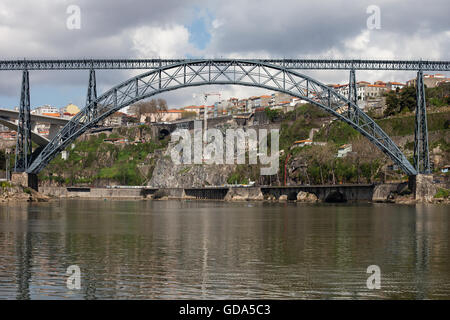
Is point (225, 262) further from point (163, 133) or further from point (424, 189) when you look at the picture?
point (163, 133)

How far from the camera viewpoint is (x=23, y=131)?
72.0 meters

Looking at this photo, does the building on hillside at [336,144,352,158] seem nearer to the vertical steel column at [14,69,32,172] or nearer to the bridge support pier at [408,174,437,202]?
the bridge support pier at [408,174,437,202]

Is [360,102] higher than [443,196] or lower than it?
higher

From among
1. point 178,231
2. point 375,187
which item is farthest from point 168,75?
point 375,187

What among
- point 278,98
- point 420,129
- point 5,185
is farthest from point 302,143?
point 5,185

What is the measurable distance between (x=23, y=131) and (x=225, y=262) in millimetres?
55132

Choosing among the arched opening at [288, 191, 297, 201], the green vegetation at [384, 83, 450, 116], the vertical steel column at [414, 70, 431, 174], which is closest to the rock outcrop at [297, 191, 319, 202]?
the arched opening at [288, 191, 297, 201]

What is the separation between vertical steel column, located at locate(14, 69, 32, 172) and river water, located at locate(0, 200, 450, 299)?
34.9m

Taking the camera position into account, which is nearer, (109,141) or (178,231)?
(178,231)

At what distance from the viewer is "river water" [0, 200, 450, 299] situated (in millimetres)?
17219

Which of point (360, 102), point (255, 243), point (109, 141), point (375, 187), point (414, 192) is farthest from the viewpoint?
point (109, 141)

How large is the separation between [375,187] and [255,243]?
193 ft
